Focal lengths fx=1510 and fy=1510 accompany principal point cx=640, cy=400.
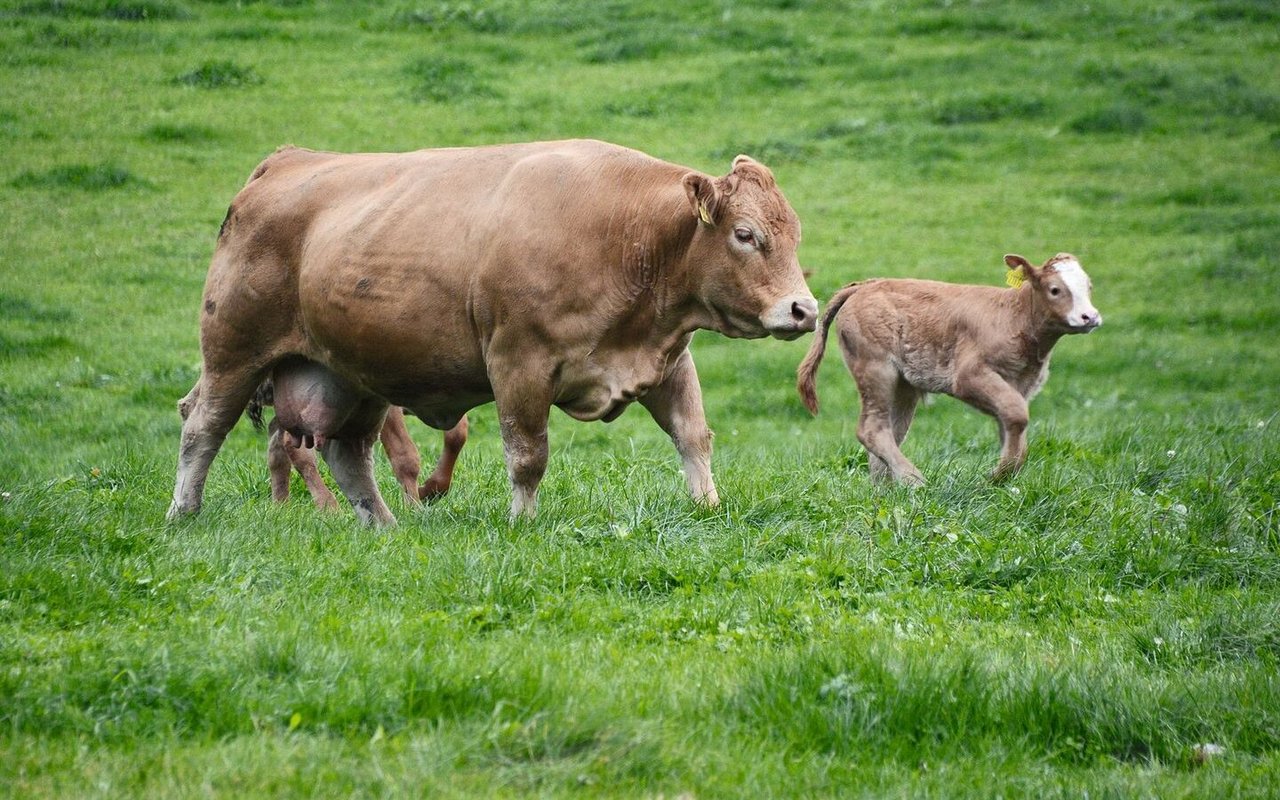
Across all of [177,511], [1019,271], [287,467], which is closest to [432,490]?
[287,467]

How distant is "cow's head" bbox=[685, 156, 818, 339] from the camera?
7.04m

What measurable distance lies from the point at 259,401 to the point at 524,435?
245 centimetres

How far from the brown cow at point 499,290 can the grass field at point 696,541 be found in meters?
0.61

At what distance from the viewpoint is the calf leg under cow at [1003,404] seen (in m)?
9.12

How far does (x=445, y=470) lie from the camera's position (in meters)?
9.18

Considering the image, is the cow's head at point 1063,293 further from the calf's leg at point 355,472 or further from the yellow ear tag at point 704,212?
the calf's leg at point 355,472

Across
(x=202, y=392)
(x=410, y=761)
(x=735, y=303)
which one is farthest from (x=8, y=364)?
(x=410, y=761)

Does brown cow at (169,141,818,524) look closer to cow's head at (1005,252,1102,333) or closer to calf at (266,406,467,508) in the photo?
calf at (266,406,467,508)

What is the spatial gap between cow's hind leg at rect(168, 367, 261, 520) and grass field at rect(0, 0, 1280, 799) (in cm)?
36

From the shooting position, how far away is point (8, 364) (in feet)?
46.6

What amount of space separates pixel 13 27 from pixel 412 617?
19020mm

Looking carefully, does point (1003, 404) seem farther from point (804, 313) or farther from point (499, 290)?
point (499, 290)

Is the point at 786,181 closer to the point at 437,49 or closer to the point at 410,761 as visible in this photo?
the point at 437,49

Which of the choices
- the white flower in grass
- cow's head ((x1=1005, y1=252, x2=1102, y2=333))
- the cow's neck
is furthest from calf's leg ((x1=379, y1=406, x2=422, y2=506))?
the white flower in grass
